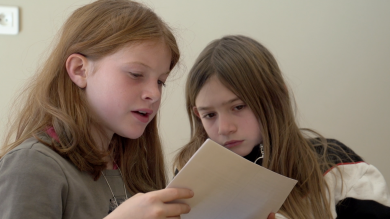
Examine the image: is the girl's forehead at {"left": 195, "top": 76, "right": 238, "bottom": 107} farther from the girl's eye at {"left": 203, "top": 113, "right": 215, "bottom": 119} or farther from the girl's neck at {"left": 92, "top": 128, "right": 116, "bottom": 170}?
the girl's neck at {"left": 92, "top": 128, "right": 116, "bottom": 170}

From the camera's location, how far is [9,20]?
1.36 metres

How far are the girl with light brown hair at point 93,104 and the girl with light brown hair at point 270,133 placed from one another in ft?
0.59

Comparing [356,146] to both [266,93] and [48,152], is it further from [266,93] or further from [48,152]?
[48,152]

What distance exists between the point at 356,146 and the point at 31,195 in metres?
1.44

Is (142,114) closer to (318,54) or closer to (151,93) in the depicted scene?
(151,93)

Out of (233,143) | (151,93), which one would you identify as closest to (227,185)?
(151,93)

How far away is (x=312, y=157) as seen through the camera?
105 cm

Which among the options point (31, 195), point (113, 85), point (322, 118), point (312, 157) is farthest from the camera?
point (322, 118)

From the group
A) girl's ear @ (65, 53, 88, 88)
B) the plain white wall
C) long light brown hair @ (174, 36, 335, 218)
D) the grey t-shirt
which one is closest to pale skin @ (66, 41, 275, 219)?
girl's ear @ (65, 53, 88, 88)

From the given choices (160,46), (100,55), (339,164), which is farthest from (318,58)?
(100,55)

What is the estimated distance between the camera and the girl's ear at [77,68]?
829 mm

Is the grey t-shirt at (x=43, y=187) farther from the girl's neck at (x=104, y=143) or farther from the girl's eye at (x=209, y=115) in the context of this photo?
the girl's eye at (x=209, y=115)

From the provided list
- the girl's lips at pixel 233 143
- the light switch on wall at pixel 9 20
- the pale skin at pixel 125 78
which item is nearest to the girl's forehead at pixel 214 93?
the girl's lips at pixel 233 143

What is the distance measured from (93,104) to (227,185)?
343 mm
